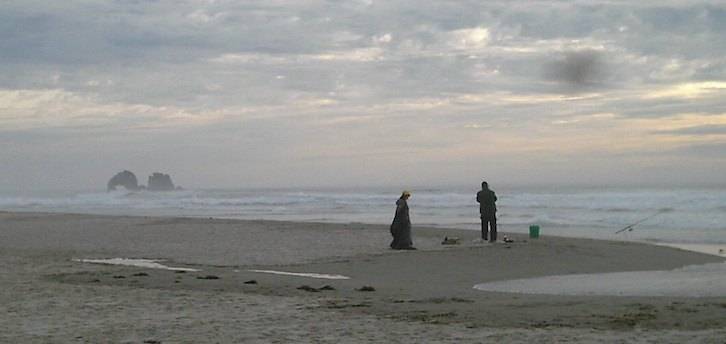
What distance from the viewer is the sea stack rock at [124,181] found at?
135 meters

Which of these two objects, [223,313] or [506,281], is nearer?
[223,313]

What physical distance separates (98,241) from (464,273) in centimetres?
1158

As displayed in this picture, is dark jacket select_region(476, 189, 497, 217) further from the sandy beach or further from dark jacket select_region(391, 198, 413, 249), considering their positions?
dark jacket select_region(391, 198, 413, 249)

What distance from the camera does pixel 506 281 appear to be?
12805 millimetres

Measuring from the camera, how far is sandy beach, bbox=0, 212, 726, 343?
757 cm

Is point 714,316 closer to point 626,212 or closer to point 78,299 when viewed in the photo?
point 78,299

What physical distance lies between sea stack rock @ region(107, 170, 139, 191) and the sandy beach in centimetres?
11805

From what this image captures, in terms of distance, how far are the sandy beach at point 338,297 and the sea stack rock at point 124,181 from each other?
11805cm

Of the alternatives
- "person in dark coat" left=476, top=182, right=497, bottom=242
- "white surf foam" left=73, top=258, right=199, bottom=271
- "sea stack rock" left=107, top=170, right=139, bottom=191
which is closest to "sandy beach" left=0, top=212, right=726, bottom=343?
"white surf foam" left=73, top=258, right=199, bottom=271

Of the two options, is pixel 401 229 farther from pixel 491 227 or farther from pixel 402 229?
pixel 491 227

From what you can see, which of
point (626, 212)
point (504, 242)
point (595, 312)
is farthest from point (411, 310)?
point (626, 212)

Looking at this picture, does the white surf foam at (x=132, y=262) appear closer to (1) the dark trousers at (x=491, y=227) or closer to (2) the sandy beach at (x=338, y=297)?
(2) the sandy beach at (x=338, y=297)

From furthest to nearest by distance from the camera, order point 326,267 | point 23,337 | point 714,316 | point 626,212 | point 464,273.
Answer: point 626,212 < point 326,267 < point 464,273 < point 714,316 < point 23,337

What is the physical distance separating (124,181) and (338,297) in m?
131
